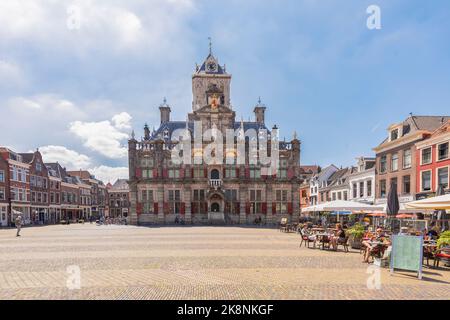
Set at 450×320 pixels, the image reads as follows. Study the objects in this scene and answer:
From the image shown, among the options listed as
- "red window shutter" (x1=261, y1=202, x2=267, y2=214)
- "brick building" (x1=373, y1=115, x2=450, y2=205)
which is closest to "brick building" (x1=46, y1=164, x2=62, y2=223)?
"red window shutter" (x1=261, y1=202, x2=267, y2=214)

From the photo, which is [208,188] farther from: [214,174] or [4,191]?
[4,191]

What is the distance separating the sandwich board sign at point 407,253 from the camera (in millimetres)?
9138

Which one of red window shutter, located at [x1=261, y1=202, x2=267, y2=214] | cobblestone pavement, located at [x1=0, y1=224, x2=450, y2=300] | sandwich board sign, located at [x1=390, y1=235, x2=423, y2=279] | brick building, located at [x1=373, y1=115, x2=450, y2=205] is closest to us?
cobblestone pavement, located at [x1=0, y1=224, x2=450, y2=300]

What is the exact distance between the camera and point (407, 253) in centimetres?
953

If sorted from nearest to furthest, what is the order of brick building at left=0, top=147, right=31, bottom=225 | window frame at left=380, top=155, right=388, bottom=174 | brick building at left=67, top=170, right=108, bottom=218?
window frame at left=380, top=155, right=388, bottom=174
brick building at left=0, top=147, right=31, bottom=225
brick building at left=67, top=170, right=108, bottom=218

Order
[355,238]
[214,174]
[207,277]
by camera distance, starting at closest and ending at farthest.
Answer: [207,277], [355,238], [214,174]

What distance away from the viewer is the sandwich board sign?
914cm

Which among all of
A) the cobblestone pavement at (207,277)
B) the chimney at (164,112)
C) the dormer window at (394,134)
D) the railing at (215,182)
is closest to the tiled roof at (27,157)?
the chimney at (164,112)

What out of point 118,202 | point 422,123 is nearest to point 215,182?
point 422,123

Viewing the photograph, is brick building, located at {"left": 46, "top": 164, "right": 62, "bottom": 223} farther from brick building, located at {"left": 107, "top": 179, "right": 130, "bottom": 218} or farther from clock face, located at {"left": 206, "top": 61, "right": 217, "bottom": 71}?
clock face, located at {"left": 206, "top": 61, "right": 217, "bottom": 71}

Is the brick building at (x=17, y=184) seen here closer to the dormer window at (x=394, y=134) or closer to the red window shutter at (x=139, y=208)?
the red window shutter at (x=139, y=208)

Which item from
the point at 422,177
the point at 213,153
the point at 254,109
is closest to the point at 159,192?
the point at 213,153

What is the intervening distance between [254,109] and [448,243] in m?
46.3
